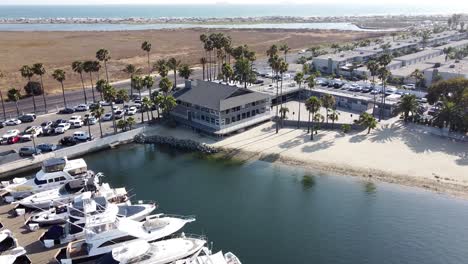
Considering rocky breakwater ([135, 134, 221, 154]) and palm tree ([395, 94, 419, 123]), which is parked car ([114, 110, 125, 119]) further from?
palm tree ([395, 94, 419, 123])

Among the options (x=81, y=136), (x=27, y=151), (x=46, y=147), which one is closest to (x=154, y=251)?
(x=27, y=151)

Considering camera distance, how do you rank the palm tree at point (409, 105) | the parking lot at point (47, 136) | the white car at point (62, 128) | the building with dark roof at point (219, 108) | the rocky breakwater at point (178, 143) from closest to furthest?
the parking lot at point (47, 136)
the rocky breakwater at point (178, 143)
the white car at point (62, 128)
the building with dark roof at point (219, 108)
the palm tree at point (409, 105)

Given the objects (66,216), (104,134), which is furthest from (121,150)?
(66,216)

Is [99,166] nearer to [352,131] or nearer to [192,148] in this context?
[192,148]

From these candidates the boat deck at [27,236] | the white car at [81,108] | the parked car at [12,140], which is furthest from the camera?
the white car at [81,108]

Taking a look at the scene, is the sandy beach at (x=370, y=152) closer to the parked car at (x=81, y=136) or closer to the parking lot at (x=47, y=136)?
the parking lot at (x=47, y=136)

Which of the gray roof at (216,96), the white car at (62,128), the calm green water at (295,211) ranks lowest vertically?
the calm green water at (295,211)

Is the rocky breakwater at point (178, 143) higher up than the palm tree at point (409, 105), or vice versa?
the palm tree at point (409, 105)

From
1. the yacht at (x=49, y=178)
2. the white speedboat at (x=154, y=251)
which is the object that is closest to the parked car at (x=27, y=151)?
the yacht at (x=49, y=178)
